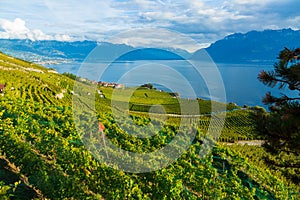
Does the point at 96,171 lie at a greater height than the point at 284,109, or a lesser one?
lesser

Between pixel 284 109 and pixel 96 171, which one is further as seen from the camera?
pixel 96 171

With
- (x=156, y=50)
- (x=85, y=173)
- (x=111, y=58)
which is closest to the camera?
(x=111, y=58)

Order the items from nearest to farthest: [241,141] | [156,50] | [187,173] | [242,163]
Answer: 1. [187,173]
2. [156,50]
3. [242,163]
4. [241,141]

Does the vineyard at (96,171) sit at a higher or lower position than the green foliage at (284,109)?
lower

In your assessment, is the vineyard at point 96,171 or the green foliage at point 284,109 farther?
the vineyard at point 96,171

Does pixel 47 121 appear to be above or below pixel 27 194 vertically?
above

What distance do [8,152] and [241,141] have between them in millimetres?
28903

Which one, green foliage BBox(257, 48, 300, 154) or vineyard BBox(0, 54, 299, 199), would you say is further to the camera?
vineyard BBox(0, 54, 299, 199)

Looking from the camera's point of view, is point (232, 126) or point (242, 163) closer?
point (242, 163)

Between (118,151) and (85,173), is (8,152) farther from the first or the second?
(118,151)

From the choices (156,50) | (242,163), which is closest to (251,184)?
(242,163)

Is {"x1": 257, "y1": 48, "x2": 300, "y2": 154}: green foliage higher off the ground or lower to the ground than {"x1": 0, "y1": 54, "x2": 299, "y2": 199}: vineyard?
higher

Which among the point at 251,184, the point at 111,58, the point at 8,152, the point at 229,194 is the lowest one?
the point at 251,184

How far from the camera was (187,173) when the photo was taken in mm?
9766
